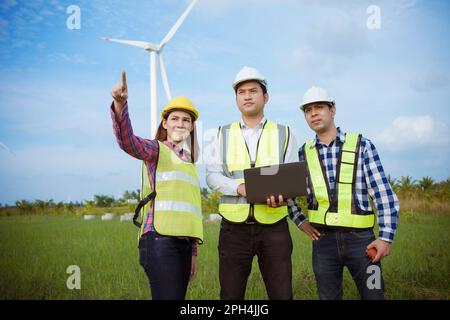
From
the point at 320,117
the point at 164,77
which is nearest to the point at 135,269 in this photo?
the point at 320,117

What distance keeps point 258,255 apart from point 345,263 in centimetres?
105

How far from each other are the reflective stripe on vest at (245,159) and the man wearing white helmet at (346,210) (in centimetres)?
55

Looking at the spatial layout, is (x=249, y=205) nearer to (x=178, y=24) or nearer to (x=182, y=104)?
(x=182, y=104)

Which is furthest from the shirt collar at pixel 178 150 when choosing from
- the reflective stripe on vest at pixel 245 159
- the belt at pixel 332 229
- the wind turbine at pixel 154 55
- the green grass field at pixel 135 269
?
the wind turbine at pixel 154 55

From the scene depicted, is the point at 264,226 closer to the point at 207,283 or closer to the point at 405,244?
the point at 207,283

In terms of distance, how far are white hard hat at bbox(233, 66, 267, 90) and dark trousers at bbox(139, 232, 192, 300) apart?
1.93 m

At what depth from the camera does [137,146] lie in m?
3.49

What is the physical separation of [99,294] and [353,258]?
489cm

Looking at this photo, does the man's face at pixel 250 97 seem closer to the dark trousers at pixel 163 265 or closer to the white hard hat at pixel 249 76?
the white hard hat at pixel 249 76

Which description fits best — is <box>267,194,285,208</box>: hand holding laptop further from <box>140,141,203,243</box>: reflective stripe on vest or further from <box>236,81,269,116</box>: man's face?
<box>236,81,269,116</box>: man's face

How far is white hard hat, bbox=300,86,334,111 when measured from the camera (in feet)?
14.6

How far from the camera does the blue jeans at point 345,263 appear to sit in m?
4.10

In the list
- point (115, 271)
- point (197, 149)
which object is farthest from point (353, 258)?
point (115, 271)

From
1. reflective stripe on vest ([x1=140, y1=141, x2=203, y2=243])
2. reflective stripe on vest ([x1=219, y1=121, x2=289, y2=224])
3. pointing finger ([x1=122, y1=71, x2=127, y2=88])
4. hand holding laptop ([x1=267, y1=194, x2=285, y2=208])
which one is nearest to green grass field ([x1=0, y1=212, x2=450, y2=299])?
reflective stripe on vest ([x1=219, y1=121, x2=289, y2=224])
